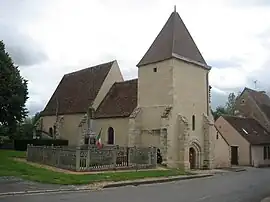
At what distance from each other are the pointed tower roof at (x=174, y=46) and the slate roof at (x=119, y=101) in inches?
159

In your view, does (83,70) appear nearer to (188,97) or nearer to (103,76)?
(103,76)

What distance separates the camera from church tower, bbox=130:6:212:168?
34.8m

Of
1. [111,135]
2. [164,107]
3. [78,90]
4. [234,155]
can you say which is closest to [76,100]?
[78,90]

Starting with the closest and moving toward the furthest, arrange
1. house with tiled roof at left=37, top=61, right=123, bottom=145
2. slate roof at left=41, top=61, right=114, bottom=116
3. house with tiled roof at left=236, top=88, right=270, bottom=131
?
house with tiled roof at left=37, top=61, right=123, bottom=145 < slate roof at left=41, top=61, right=114, bottom=116 < house with tiled roof at left=236, top=88, right=270, bottom=131

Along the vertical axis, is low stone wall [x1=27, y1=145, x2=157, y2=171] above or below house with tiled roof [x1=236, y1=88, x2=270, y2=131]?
below

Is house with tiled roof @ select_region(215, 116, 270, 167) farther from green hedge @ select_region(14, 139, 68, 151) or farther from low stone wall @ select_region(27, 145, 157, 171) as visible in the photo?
green hedge @ select_region(14, 139, 68, 151)

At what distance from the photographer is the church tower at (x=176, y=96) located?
114 feet

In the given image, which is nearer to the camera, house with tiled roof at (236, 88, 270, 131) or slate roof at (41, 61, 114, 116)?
slate roof at (41, 61, 114, 116)

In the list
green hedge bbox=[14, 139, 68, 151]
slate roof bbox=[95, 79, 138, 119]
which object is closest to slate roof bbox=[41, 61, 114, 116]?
slate roof bbox=[95, 79, 138, 119]

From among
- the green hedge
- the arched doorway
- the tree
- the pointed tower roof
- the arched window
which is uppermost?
the pointed tower roof

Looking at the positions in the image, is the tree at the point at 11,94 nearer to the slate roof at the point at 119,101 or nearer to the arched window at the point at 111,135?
the slate roof at the point at 119,101

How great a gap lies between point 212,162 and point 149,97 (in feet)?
29.6

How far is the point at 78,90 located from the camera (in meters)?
48.5

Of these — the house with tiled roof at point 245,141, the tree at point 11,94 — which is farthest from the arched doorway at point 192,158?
the tree at point 11,94
